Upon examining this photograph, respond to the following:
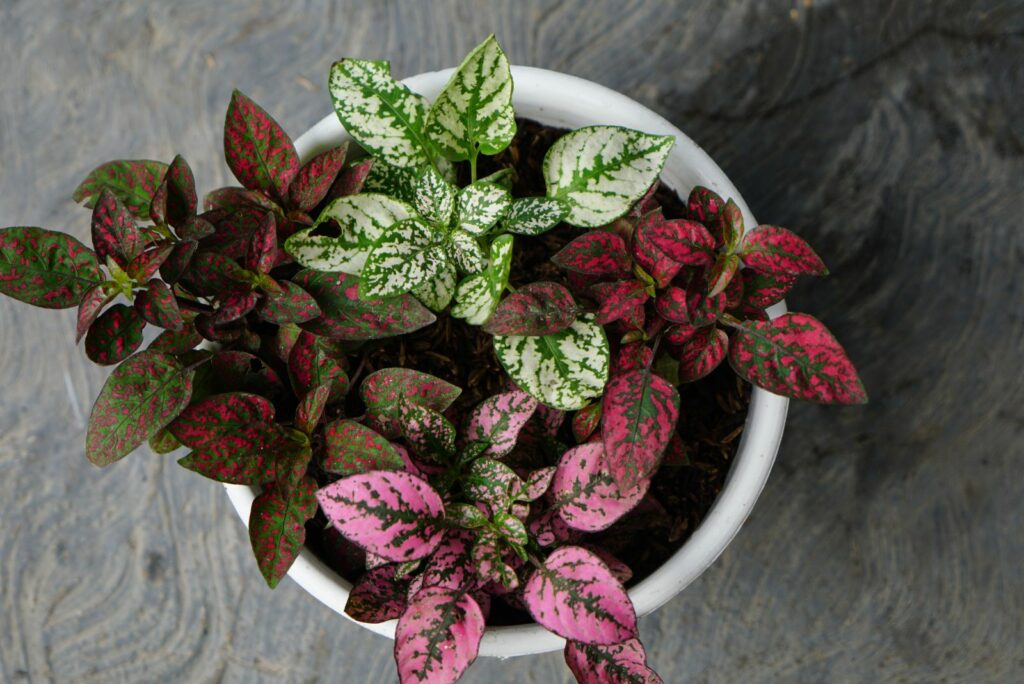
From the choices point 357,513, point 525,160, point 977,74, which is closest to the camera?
point 357,513

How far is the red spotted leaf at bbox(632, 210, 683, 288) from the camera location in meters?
0.69

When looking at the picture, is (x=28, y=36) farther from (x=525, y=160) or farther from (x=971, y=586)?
(x=971, y=586)

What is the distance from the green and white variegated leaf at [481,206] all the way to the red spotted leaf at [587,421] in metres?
0.19

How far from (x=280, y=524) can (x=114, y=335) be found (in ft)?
0.69

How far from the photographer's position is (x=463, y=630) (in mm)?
695

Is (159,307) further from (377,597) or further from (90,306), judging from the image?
(377,597)

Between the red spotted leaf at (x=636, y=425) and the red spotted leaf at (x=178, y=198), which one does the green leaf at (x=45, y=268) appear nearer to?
the red spotted leaf at (x=178, y=198)

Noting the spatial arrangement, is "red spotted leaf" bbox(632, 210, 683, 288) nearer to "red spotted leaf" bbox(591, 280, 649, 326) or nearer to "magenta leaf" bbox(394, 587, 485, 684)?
"red spotted leaf" bbox(591, 280, 649, 326)

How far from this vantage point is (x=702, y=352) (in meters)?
0.72

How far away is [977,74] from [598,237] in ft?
2.47

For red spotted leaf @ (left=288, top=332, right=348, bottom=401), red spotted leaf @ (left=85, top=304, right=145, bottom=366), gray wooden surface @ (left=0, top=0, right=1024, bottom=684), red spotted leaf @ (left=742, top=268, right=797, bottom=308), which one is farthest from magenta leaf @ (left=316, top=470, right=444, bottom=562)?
gray wooden surface @ (left=0, top=0, right=1024, bottom=684)

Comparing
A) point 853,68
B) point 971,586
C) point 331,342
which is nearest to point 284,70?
point 331,342

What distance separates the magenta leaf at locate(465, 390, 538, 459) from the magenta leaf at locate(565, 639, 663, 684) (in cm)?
18

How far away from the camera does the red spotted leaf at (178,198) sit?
0.73m
